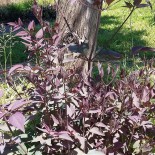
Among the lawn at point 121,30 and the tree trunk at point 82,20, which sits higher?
the tree trunk at point 82,20

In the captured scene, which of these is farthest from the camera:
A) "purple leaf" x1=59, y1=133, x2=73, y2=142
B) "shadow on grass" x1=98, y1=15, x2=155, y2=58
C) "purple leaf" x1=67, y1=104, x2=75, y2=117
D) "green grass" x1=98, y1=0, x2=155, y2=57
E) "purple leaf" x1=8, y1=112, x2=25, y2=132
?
"green grass" x1=98, y1=0, x2=155, y2=57

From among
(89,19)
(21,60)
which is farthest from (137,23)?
(89,19)

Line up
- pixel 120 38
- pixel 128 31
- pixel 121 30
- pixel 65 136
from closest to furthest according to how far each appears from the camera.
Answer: pixel 65 136, pixel 120 38, pixel 128 31, pixel 121 30

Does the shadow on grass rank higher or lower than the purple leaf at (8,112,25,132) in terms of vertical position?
lower

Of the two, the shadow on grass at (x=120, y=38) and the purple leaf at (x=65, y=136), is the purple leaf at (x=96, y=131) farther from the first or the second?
the shadow on grass at (x=120, y=38)

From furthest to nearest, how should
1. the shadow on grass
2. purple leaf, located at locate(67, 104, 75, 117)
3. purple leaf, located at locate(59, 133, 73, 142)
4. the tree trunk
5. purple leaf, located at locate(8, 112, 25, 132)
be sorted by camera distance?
the shadow on grass
the tree trunk
purple leaf, located at locate(67, 104, 75, 117)
purple leaf, located at locate(59, 133, 73, 142)
purple leaf, located at locate(8, 112, 25, 132)

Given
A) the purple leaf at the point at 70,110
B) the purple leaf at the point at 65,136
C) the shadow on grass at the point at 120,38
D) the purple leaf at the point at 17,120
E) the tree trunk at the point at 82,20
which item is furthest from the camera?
the shadow on grass at the point at 120,38

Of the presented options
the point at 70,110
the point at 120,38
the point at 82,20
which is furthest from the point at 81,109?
the point at 120,38

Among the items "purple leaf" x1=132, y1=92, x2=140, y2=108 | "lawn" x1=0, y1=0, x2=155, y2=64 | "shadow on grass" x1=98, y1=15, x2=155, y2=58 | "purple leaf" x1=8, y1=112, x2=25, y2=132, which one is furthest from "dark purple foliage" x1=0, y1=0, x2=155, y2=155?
"shadow on grass" x1=98, y1=15, x2=155, y2=58

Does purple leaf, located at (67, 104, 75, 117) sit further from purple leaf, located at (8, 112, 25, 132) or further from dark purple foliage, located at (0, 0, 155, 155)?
purple leaf, located at (8, 112, 25, 132)

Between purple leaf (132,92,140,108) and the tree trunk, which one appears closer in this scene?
purple leaf (132,92,140,108)

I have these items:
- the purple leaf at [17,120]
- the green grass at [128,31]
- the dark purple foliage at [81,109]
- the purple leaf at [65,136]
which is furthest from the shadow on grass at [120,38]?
the purple leaf at [17,120]

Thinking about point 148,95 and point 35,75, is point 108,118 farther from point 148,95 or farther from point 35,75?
point 35,75

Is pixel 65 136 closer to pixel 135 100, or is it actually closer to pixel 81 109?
pixel 81 109
